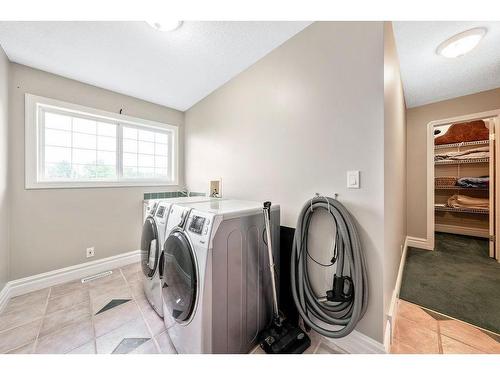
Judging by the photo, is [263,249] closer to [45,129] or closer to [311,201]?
[311,201]

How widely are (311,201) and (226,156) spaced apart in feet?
3.96

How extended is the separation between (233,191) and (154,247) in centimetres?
91

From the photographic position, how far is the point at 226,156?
2133 mm

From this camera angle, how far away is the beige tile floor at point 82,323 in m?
1.21

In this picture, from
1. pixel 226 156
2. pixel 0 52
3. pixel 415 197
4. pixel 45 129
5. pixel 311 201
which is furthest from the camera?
pixel 415 197

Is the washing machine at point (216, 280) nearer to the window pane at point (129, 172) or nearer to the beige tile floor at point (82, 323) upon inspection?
the beige tile floor at point (82, 323)

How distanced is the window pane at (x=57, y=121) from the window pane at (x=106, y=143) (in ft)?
0.97

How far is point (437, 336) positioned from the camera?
1274 millimetres

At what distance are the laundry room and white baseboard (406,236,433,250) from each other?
15 centimetres

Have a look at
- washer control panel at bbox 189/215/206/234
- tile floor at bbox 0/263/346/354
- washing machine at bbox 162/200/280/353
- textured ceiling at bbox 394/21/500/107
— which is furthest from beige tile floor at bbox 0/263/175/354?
textured ceiling at bbox 394/21/500/107

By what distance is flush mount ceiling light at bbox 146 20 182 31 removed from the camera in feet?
4.32

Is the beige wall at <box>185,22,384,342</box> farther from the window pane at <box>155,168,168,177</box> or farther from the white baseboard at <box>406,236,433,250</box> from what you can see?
the white baseboard at <box>406,236,433,250</box>

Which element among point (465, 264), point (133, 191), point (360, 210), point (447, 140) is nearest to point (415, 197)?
point (465, 264)

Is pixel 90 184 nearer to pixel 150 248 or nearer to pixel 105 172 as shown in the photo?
pixel 105 172
